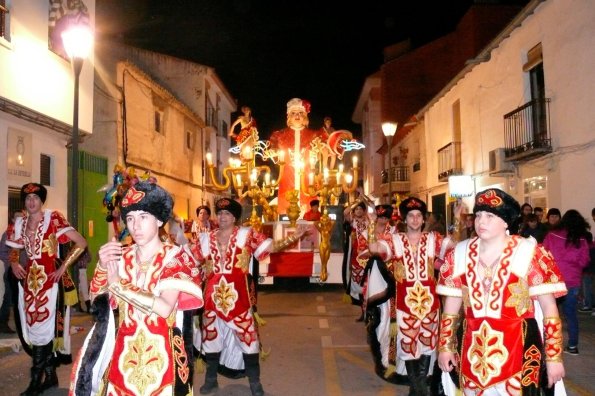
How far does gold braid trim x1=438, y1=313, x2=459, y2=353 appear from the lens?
145 inches

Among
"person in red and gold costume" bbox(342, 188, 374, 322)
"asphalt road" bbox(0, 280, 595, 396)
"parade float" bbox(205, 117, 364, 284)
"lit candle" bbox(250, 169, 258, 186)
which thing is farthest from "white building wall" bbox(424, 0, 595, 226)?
"lit candle" bbox(250, 169, 258, 186)

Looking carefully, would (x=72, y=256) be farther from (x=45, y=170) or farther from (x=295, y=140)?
(x=295, y=140)

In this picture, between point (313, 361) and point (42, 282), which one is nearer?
point (42, 282)

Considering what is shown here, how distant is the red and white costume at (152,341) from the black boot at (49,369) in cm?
285

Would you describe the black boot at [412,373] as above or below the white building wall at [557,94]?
below

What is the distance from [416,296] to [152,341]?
305cm

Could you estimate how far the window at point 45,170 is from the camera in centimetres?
1263

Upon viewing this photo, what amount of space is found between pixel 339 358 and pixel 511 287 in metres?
4.36

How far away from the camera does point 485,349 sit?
3.48 metres

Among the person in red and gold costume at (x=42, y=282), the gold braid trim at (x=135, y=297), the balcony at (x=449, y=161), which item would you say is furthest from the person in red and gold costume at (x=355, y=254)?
the balcony at (x=449, y=161)

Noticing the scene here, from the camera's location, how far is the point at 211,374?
6.01 metres

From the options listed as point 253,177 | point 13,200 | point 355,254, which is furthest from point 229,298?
point 13,200

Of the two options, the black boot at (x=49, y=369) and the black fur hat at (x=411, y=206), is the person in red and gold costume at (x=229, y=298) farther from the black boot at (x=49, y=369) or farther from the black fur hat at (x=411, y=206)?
the black boot at (x=49, y=369)

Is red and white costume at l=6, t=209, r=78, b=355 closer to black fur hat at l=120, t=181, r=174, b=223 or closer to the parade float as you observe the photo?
black fur hat at l=120, t=181, r=174, b=223
